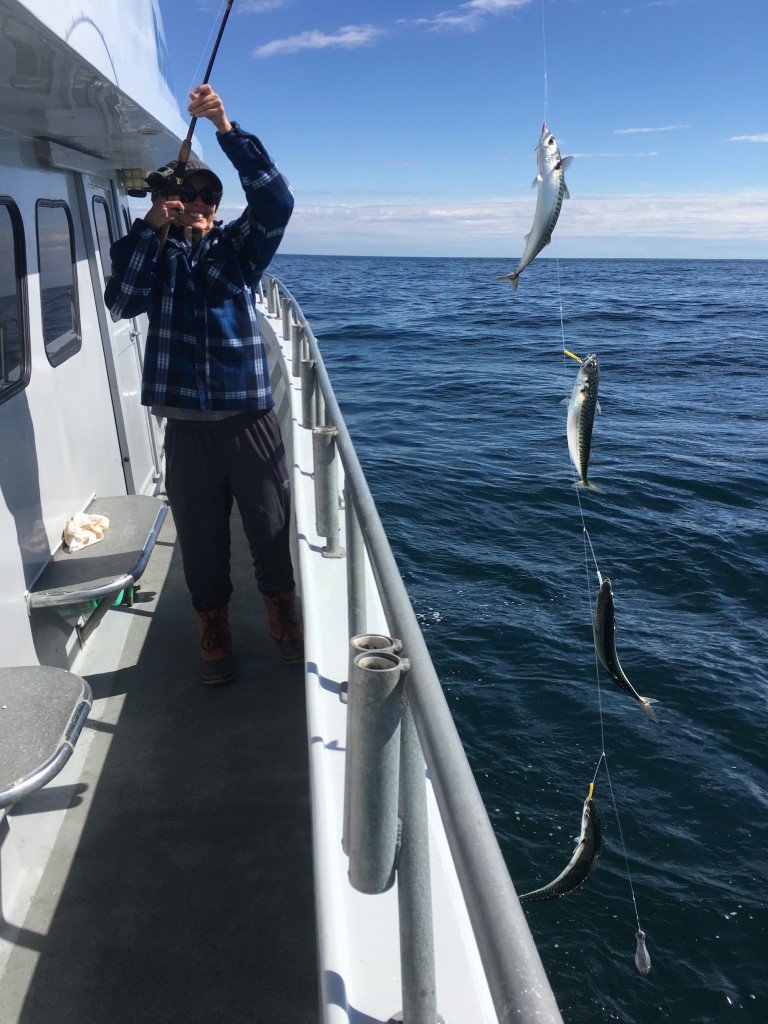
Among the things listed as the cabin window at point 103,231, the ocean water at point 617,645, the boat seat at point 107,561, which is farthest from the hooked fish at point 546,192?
the cabin window at point 103,231

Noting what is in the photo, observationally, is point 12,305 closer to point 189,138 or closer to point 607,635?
point 189,138

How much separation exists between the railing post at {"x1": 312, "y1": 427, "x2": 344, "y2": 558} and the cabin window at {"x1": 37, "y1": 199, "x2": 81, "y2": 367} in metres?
1.69

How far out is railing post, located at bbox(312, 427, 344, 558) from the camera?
8.80 feet

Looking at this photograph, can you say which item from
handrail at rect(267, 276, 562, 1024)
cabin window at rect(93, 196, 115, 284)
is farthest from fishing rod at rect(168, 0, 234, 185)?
handrail at rect(267, 276, 562, 1024)

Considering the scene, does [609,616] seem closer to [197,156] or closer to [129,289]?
[129,289]

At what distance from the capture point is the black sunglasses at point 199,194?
2898mm

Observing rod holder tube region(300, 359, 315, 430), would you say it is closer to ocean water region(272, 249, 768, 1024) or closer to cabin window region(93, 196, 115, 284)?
cabin window region(93, 196, 115, 284)

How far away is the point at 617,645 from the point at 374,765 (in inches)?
224

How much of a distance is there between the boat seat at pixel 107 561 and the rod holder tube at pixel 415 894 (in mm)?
2281

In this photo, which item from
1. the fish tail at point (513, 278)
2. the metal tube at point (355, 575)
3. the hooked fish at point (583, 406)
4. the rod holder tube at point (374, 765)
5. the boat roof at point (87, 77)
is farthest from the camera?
the hooked fish at point (583, 406)

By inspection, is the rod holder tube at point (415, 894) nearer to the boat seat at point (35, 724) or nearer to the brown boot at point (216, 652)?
the boat seat at point (35, 724)

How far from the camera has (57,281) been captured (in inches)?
154

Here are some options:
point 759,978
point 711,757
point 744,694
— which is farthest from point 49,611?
point 744,694

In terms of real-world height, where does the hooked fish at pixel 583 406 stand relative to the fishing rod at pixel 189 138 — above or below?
below
